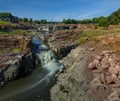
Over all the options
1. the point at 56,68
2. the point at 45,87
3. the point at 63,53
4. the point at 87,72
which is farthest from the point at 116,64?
the point at 63,53

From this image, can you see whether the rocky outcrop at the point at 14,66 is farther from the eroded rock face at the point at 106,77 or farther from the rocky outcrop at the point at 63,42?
the rocky outcrop at the point at 63,42

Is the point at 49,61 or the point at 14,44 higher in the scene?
the point at 14,44

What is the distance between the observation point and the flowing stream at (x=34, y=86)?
1766 inches

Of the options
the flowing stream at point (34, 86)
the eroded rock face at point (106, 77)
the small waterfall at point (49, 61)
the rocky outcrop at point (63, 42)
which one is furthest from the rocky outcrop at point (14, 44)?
the eroded rock face at point (106, 77)

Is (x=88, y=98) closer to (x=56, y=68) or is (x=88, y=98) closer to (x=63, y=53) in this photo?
(x=56, y=68)

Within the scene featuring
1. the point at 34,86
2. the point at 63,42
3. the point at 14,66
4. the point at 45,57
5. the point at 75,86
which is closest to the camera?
the point at 75,86

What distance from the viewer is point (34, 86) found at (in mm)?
50875

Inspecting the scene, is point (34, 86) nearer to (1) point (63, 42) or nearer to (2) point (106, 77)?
(2) point (106, 77)

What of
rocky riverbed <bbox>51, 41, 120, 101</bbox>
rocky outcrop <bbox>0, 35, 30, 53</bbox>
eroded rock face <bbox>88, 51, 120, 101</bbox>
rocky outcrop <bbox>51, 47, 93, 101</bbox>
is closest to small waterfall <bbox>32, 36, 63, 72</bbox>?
rocky outcrop <bbox>0, 35, 30, 53</bbox>

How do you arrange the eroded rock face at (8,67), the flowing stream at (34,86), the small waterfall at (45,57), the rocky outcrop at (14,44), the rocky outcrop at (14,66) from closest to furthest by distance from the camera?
the flowing stream at (34,86) < the eroded rock face at (8,67) < the rocky outcrop at (14,66) < the rocky outcrop at (14,44) < the small waterfall at (45,57)

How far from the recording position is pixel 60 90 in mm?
46625

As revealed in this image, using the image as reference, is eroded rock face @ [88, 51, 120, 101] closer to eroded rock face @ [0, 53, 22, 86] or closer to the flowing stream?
the flowing stream

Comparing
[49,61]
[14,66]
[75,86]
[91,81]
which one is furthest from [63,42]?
[91,81]

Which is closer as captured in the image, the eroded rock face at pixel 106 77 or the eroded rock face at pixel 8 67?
the eroded rock face at pixel 106 77
